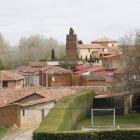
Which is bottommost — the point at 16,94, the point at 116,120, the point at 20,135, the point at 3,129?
the point at 116,120

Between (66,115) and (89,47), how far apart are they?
111 meters

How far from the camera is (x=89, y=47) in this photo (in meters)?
128

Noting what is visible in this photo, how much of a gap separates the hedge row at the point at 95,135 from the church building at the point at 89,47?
3609 inches

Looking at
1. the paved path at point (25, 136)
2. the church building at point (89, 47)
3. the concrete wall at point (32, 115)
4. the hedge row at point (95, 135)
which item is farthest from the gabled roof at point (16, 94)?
the church building at point (89, 47)

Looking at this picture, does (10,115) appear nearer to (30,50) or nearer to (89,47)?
(30,50)

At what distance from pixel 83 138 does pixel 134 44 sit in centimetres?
1694

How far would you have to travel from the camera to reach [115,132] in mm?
15250

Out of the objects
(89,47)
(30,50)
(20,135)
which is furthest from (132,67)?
(89,47)

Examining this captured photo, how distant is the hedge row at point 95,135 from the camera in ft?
46.4

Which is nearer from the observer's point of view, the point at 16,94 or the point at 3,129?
the point at 3,129

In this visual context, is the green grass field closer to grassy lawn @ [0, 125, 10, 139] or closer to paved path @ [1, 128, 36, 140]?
grassy lawn @ [0, 125, 10, 139]

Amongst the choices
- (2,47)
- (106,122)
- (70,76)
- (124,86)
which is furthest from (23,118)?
(2,47)

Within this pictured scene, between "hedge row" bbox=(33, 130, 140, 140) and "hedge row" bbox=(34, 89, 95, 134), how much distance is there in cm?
35

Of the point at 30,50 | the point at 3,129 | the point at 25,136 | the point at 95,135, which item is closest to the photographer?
the point at 95,135
